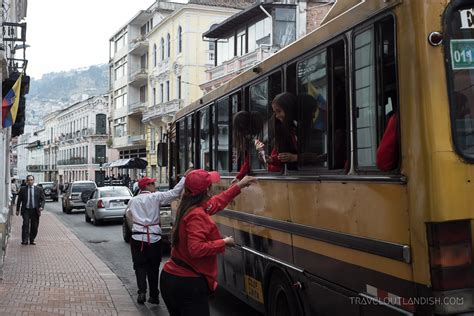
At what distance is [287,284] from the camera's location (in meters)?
5.07

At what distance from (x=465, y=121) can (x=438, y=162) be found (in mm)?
356

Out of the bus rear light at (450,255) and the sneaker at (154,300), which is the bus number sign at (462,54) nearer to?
the bus rear light at (450,255)

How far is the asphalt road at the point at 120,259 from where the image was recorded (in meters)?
7.68

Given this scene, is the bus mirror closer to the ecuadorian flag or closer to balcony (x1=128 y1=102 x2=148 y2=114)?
the ecuadorian flag

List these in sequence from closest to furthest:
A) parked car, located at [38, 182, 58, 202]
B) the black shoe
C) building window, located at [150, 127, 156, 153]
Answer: the black shoe
parked car, located at [38, 182, 58, 202]
building window, located at [150, 127, 156, 153]

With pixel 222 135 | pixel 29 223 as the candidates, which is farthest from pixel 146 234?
pixel 29 223

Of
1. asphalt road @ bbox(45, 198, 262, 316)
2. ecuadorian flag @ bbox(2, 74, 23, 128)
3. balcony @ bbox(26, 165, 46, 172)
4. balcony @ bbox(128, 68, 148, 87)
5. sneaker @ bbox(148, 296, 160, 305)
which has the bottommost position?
asphalt road @ bbox(45, 198, 262, 316)

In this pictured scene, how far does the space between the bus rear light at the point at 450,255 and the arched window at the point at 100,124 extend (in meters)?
73.0

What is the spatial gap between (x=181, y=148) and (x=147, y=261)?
2.95m

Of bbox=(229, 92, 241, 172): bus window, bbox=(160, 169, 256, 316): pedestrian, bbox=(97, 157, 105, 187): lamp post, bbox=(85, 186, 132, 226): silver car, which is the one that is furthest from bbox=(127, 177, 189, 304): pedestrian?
bbox=(97, 157, 105, 187): lamp post

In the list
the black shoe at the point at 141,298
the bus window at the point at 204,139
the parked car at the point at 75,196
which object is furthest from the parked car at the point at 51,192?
the black shoe at the point at 141,298

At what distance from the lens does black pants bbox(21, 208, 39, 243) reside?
14.4 metres

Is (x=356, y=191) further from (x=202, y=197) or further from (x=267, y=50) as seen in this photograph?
(x=267, y=50)

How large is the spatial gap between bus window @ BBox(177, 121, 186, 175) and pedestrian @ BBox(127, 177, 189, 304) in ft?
7.18
